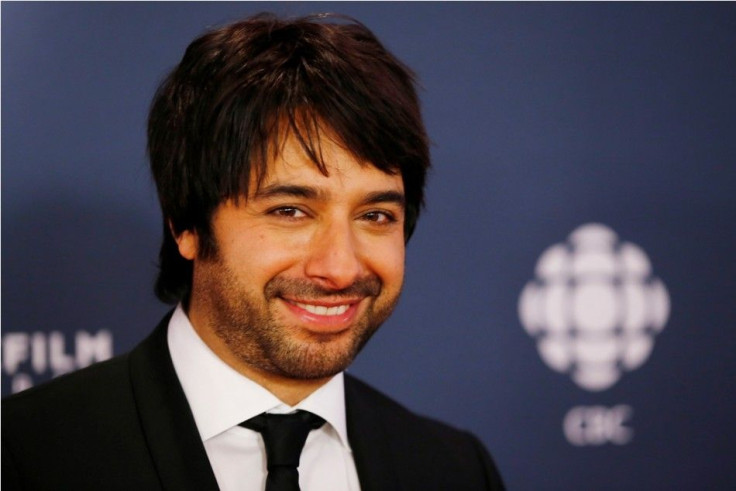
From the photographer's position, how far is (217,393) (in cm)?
155

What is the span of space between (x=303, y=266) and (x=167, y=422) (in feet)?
0.95

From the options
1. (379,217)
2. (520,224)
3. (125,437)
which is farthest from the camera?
(520,224)

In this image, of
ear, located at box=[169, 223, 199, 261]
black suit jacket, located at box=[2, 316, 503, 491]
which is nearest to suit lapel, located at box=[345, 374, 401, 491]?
black suit jacket, located at box=[2, 316, 503, 491]

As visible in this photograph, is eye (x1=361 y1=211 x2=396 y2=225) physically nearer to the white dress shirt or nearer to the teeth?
the teeth

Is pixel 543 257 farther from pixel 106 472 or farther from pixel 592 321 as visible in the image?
pixel 106 472

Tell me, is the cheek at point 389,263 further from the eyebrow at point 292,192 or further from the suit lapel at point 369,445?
the suit lapel at point 369,445

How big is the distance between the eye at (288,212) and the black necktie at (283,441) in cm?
29

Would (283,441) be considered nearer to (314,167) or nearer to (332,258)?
(332,258)

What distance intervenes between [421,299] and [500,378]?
0.76 ft

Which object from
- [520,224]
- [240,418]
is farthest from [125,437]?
[520,224]

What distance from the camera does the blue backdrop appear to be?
1991 millimetres

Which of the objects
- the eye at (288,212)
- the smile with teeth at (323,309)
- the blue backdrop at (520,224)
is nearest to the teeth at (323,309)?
the smile with teeth at (323,309)

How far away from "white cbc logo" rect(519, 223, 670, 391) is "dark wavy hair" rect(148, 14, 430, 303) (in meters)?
0.59

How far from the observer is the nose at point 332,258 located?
1497 millimetres
